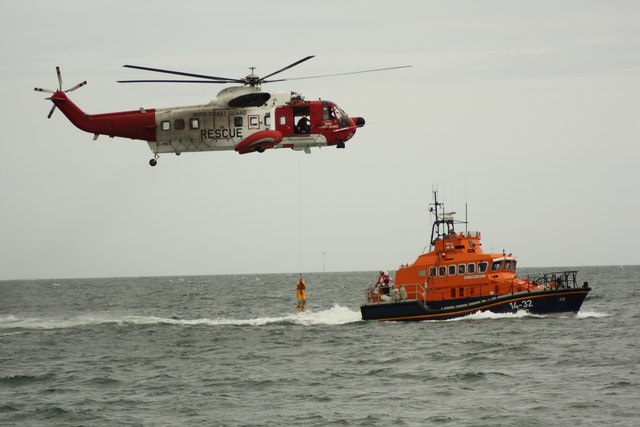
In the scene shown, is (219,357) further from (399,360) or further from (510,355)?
(510,355)

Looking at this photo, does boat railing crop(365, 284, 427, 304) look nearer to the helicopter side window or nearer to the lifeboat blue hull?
the lifeboat blue hull

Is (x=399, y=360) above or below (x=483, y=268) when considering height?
below

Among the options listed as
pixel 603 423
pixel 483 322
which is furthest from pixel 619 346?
pixel 603 423

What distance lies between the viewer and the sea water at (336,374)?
19.3 metres

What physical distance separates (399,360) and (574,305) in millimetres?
10425

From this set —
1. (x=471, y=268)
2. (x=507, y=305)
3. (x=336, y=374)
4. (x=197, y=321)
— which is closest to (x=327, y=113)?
(x=336, y=374)

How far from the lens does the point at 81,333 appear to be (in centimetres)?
3738

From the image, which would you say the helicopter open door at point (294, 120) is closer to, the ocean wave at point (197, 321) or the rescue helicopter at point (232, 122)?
the rescue helicopter at point (232, 122)

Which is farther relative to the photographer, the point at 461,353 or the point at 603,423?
the point at 461,353

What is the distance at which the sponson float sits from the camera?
3262 centimetres

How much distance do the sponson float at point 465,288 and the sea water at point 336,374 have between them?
553 millimetres

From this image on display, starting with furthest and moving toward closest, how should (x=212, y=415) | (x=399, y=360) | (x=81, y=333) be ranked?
(x=81, y=333), (x=399, y=360), (x=212, y=415)

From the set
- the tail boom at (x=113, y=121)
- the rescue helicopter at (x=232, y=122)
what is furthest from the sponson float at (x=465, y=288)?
the tail boom at (x=113, y=121)

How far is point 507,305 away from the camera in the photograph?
107 feet
